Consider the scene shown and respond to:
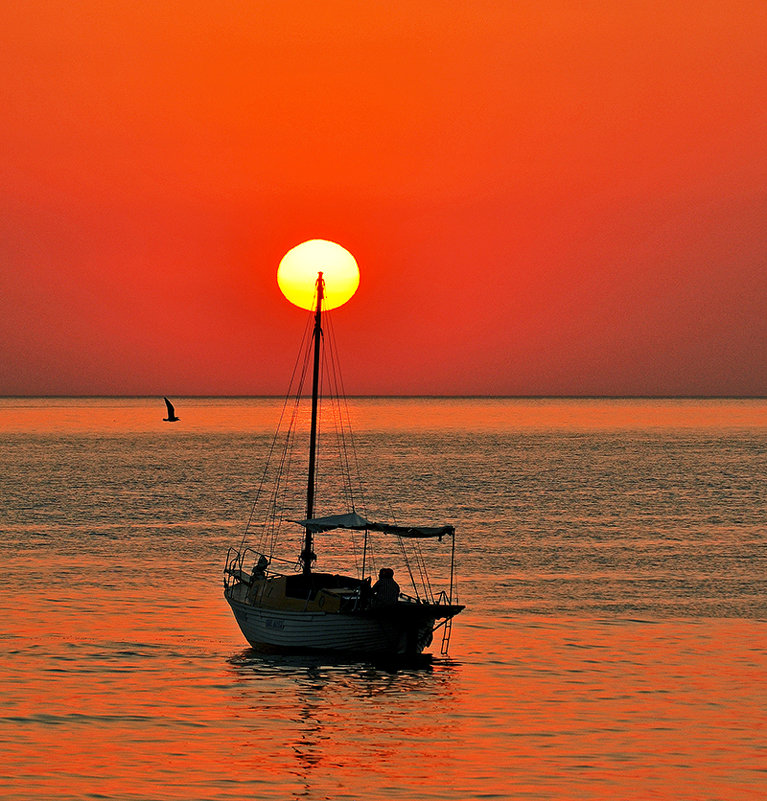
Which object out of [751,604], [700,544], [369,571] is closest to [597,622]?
[751,604]

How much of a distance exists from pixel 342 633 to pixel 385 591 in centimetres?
183

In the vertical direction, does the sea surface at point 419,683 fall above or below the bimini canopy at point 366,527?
below

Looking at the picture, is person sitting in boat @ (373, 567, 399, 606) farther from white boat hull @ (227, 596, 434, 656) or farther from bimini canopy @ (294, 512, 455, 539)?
bimini canopy @ (294, 512, 455, 539)

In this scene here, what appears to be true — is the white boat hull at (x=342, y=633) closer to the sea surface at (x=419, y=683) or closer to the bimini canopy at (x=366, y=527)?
the sea surface at (x=419, y=683)

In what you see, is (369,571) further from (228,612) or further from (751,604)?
(751,604)

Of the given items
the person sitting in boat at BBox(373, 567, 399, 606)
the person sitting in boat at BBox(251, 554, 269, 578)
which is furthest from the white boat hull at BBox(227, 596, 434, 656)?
the person sitting in boat at BBox(251, 554, 269, 578)

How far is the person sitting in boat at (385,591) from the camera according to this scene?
126ft

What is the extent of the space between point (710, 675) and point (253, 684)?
12.4 metres

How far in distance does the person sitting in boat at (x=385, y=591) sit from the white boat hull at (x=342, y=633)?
1.60 ft

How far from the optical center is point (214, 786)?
25.6m

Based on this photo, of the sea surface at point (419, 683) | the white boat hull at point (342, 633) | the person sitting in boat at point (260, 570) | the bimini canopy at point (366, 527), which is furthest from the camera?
the person sitting in boat at point (260, 570)

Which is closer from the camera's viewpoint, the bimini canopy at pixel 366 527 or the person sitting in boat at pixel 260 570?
the bimini canopy at pixel 366 527

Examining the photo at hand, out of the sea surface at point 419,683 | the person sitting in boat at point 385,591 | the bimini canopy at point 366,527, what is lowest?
the sea surface at point 419,683

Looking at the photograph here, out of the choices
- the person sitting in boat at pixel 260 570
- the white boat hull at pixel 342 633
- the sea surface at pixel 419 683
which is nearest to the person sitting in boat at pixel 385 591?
the white boat hull at pixel 342 633
